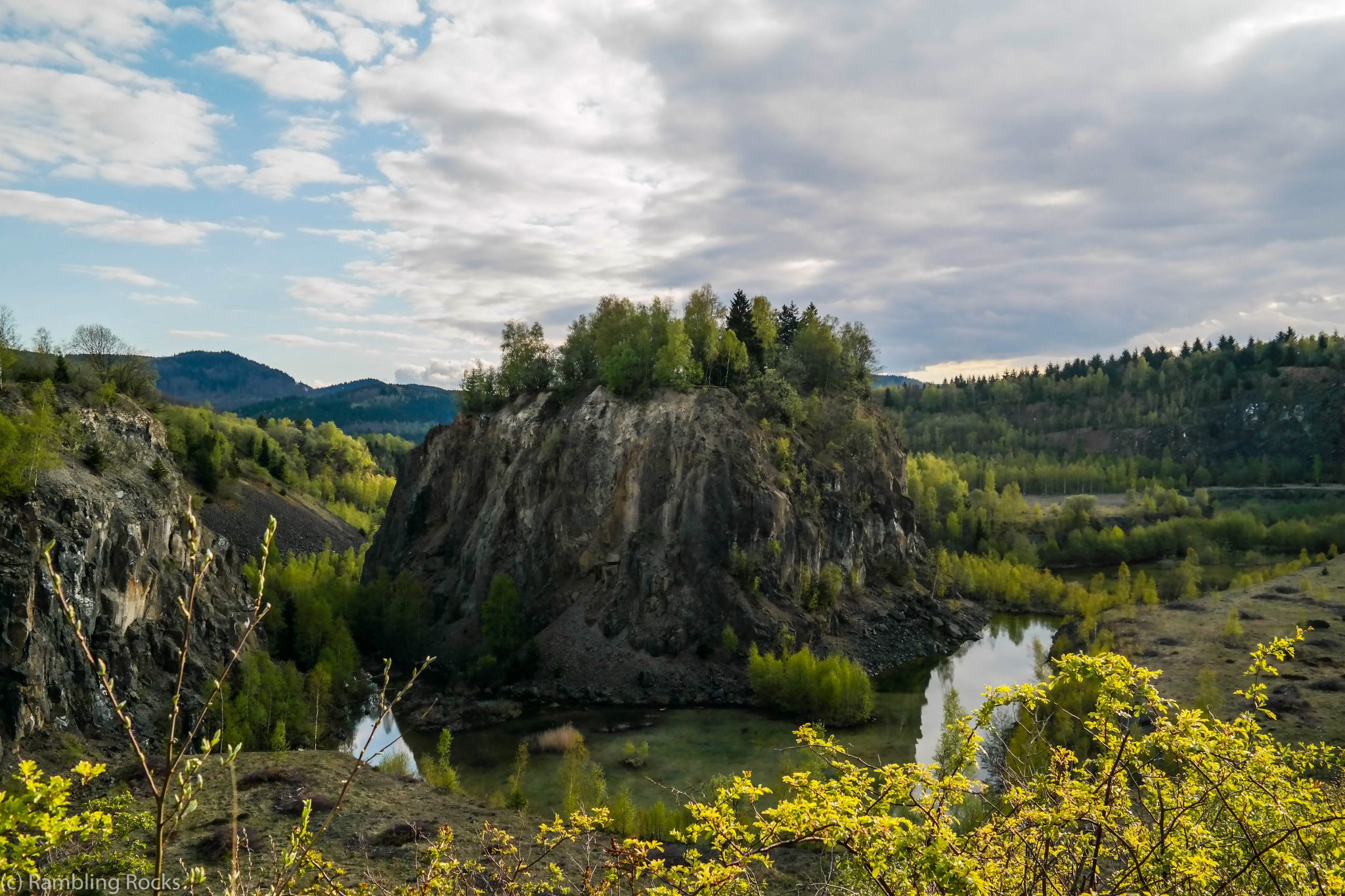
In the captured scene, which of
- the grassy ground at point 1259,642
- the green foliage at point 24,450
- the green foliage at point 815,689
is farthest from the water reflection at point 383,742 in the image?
the grassy ground at point 1259,642

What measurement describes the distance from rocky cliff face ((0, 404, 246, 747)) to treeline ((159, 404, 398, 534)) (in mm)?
17194

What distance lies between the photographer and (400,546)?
78938 mm

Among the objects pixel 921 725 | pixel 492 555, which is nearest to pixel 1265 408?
pixel 921 725

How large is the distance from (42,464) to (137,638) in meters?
9.07

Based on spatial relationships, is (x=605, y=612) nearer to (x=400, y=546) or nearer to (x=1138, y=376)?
(x=400, y=546)

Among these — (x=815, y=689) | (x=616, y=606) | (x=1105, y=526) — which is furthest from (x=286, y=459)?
(x=1105, y=526)

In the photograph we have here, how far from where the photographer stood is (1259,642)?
34062 millimetres

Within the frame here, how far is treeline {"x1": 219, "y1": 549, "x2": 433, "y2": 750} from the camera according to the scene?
37.4m

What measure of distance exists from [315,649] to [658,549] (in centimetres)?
2554

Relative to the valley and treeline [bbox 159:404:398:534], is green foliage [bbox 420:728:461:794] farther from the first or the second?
treeline [bbox 159:404:398:534]

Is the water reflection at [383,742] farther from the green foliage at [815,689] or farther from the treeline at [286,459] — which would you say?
the treeline at [286,459]

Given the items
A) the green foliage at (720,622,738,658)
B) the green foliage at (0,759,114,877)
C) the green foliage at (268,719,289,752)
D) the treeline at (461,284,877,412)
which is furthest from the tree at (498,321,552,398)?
the green foliage at (0,759,114,877)

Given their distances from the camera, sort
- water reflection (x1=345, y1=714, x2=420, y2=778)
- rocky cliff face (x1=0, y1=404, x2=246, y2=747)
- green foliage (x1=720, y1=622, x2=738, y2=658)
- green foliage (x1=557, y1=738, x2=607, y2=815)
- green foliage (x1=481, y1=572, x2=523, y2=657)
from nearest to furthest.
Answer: rocky cliff face (x1=0, y1=404, x2=246, y2=747)
green foliage (x1=557, y1=738, x2=607, y2=815)
water reflection (x1=345, y1=714, x2=420, y2=778)
green foliage (x1=720, y1=622, x2=738, y2=658)
green foliage (x1=481, y1=572, x2=523, y2=657)

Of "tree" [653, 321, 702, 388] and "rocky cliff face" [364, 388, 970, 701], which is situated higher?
"tree" [653, 321, 702, 388]
